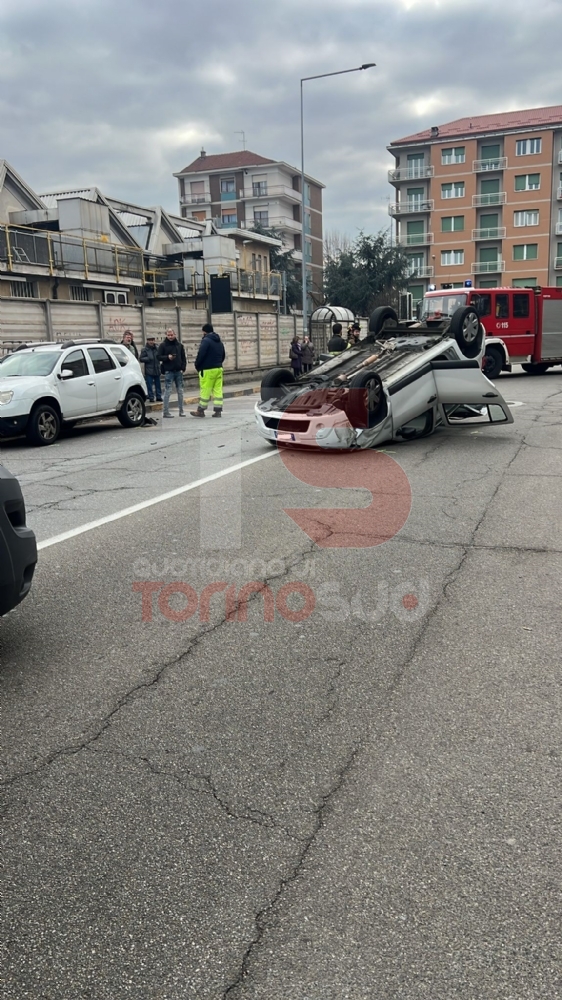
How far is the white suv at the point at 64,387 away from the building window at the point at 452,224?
189 ft

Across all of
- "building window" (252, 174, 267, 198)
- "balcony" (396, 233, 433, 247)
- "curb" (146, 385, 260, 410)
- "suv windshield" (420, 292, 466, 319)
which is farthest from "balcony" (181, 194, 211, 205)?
"suv windshield" (420, 292, 466, 319)

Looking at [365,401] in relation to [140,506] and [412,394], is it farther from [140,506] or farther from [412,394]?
[140,506]

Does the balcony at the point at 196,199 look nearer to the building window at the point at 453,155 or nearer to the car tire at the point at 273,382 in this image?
the building window at the point at 453,155

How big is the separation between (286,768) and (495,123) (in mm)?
73415

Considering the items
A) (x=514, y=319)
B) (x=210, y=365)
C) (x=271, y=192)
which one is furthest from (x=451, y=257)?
(x=210, y=365)

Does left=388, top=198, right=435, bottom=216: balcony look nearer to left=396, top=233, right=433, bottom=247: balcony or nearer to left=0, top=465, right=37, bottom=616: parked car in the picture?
left=396, top=233, right=433, bottom=247: balcony

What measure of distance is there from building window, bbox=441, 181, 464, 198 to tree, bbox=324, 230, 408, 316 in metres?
13.0

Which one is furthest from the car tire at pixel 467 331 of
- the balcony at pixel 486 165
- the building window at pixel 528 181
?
the building window at pixel 528 181

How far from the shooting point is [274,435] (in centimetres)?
1080

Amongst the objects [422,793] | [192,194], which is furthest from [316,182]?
[422,793]

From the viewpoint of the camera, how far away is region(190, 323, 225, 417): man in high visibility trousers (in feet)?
52.1

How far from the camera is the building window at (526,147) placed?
63938 mm

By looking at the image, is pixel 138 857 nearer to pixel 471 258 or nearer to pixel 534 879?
pixel 534 879

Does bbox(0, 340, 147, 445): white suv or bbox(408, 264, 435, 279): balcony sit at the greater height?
bbox(408, 264, 435, 279): balcony
